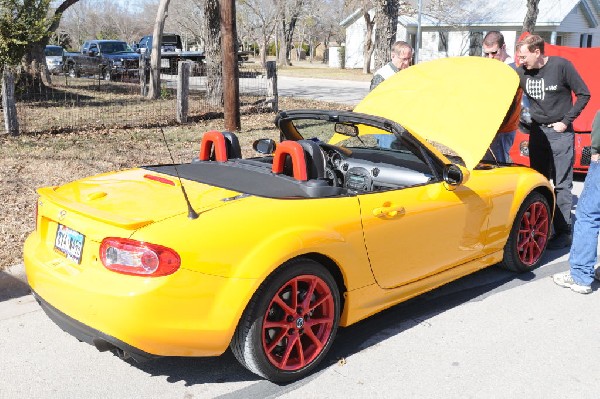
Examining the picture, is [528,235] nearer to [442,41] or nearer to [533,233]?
[533,233]

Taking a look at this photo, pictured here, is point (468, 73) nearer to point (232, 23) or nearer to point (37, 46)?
point (232, 23)

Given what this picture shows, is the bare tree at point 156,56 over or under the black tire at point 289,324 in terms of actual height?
over

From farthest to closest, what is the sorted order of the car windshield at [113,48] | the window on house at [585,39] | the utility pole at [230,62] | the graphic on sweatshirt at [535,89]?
the window on house at [585,39]
the car windshield at [113,48]
the utility pole at [230,62]
the graphic on sweatshirt at [535,89]

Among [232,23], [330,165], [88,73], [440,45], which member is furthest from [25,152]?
[440,45]

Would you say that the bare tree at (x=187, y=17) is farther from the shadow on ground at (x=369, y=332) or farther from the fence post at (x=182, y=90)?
the shadow on ground at (x=369, y=332)

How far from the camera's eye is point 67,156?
9023 mm

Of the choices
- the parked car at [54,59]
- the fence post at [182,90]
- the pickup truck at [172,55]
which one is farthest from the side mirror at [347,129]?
the parked car at [54,59]

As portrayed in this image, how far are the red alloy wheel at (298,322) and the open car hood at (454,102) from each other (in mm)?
1381

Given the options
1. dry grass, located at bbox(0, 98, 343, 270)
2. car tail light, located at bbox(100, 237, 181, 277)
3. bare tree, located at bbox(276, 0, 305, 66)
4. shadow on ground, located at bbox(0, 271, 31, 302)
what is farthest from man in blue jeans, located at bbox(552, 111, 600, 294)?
bare tree, located at bbox(276, 0, 305, 66)

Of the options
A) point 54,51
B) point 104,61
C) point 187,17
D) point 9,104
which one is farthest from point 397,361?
point 187,17

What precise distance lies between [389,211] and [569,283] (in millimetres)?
2021

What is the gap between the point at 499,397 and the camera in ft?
11.1

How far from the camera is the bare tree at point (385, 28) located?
16.0m

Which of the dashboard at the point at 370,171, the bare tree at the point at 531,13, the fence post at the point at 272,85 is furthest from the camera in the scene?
the bare tree at the point at 531,13
